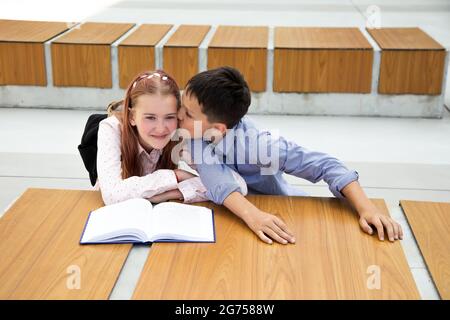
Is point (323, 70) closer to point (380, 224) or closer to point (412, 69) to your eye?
point (412, 69)

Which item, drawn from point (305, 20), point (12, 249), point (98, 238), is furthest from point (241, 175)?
point (305, 20)

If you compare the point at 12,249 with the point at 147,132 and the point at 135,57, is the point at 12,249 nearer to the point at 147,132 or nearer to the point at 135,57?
the point at 147,132

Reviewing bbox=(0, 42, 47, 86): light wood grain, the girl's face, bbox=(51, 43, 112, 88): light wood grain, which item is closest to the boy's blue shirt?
the girl's face

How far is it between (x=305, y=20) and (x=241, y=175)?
4990 millimetres

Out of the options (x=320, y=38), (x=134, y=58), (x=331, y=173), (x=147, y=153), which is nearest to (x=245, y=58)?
(x=320, y=38)

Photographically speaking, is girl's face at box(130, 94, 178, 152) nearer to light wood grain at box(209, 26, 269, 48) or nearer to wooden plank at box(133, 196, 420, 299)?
wooden plank at box(133, 196, 420, 299)

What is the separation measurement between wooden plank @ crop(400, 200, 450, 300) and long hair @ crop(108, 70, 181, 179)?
841mm

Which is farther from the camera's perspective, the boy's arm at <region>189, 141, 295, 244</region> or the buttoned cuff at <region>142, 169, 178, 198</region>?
the buttoned cuff at <region>142, 169, 178, 198</region>

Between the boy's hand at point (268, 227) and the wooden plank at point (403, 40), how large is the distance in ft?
10.4

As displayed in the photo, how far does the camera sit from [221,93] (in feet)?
6.93

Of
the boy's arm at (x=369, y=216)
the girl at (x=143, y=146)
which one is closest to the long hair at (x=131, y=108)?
the girl at (x=143, y=146)

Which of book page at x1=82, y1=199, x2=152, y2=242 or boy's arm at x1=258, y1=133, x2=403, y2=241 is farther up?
boy's arm at x1=258, y1=133, x2=403, y2=241

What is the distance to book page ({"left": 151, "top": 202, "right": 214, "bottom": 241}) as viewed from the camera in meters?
1.82

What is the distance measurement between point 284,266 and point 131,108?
84cm
